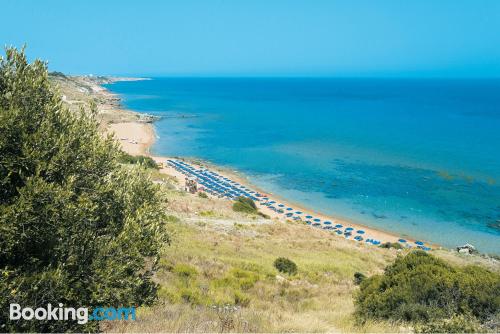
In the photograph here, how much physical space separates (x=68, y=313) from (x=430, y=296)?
1113 cm

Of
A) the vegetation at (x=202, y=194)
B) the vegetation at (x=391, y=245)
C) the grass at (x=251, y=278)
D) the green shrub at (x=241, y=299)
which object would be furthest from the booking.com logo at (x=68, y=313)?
the vegetation at (x=202, y=194)

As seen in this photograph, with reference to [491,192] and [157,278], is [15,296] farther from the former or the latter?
[491,192]

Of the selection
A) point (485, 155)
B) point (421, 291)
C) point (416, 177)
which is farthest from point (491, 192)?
point (421, 291)

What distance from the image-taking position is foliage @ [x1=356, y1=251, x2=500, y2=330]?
473 inches

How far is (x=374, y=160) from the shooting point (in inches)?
2990

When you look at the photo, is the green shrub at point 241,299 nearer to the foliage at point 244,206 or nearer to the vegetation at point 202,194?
the foliage at point 244,206

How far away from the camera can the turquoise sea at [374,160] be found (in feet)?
161

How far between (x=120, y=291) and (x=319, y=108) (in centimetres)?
16148

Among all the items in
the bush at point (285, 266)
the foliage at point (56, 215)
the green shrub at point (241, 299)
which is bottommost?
Result: the bush at point (285, 266)

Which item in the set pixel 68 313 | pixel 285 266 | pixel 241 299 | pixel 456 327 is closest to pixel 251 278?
pixel 241 299

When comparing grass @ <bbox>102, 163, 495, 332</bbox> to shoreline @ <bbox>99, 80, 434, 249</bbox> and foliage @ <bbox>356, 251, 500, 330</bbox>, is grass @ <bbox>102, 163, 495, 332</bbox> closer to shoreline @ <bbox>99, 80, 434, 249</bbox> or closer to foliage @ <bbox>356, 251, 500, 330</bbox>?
foliage @ <bbox>356, 251, 500, 330</bbox>

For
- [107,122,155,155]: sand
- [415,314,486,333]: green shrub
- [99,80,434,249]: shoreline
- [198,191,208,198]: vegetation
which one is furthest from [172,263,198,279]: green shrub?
[107,122,155,155]: sand

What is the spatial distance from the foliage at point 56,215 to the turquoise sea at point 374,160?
41.4 metres

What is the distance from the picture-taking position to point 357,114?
142m
